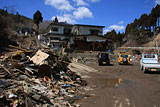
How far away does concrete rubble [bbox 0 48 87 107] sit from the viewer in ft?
16.4

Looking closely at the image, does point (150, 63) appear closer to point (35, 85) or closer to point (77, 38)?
point (35, 85)

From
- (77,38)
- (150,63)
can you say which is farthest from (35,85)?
(77,38)

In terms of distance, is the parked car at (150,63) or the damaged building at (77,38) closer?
the parked car at (150,63)

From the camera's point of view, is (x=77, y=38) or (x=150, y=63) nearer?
(x=150, y=63)

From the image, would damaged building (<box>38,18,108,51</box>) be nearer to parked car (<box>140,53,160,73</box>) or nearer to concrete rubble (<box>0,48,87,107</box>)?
parked car (<box>140,53,160,73</box>)

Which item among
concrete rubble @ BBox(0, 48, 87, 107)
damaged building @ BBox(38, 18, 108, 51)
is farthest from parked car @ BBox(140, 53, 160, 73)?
damaged building @ BBox(38, 18, 108, 51)

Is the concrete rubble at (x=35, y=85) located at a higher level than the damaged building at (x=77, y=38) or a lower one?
lower

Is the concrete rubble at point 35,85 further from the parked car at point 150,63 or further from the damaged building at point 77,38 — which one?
the damaged building at point 77,38

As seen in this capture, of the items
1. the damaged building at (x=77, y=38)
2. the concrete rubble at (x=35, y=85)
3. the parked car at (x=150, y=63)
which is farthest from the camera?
the damaged building at (x=77, y=38)

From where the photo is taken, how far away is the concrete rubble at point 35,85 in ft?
16.4

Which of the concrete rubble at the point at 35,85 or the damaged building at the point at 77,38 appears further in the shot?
the damaged building at the point at 77,38

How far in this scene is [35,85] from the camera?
6.95 meters

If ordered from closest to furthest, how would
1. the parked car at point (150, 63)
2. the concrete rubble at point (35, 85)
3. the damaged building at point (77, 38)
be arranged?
the concrete rubble at point (35, 85) < the parked car at point (150, 63) < the damaged building at point (77, 38)

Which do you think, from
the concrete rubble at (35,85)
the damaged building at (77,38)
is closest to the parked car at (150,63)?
the concrete rubble at (35,85)
